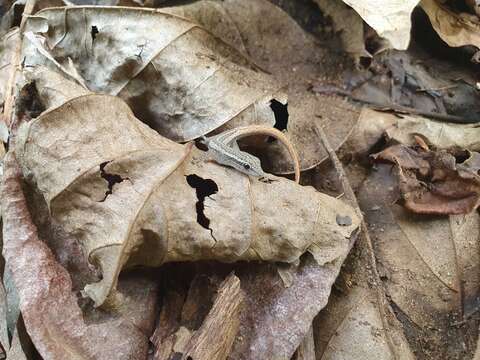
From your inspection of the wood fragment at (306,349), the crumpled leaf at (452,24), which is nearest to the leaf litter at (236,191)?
the wood fragment at (306,349)

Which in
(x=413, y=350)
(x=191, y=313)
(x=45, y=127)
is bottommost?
(x=413, y=350)

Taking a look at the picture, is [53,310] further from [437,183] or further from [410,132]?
[410,132]

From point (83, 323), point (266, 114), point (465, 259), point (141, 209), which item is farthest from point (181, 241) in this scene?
point (465, 259)

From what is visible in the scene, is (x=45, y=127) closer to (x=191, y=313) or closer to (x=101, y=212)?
(x=101, y=212)

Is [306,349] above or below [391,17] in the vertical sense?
below

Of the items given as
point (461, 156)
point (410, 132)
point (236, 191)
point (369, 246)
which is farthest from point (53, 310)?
point (461, 156)

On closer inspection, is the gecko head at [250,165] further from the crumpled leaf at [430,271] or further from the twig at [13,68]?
the twig at [13,68]

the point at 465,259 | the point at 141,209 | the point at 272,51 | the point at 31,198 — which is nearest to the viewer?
the point at 141,209
